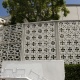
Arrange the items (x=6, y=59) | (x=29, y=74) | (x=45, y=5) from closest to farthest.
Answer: (x=29, y=74) < (x=6, y=59) < (x=45, y=5)

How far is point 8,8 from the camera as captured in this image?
12781 millimetres

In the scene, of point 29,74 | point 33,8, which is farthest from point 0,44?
point 33,8

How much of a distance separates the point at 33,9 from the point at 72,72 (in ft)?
18.0

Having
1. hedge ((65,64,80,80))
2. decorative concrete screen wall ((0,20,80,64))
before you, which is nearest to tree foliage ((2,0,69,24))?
decorative concrete screen wall ((0,20,80,64))

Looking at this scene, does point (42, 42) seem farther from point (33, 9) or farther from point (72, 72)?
point (33, 9)

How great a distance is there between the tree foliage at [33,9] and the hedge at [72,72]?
521 cm

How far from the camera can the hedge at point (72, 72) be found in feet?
25.4

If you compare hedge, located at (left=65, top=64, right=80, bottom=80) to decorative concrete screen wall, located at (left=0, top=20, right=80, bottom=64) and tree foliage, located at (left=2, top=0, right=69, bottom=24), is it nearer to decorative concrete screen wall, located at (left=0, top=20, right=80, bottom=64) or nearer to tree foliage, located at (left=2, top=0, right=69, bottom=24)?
decorative concrete screen wall, located at (left=0, top=20, right=80, bottom=64)

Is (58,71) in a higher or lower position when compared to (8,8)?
lower

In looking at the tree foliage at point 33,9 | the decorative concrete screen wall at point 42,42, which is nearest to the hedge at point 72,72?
the decorative concrete screen wall at point 42,42

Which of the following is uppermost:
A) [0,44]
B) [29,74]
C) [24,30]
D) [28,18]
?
[28,18]

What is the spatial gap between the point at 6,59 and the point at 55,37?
2.13 m

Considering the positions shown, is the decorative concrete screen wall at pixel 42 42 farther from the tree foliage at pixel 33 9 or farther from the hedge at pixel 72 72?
the tree foliage at pixel 33 9

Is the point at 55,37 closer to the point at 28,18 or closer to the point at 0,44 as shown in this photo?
the point at 0,44
